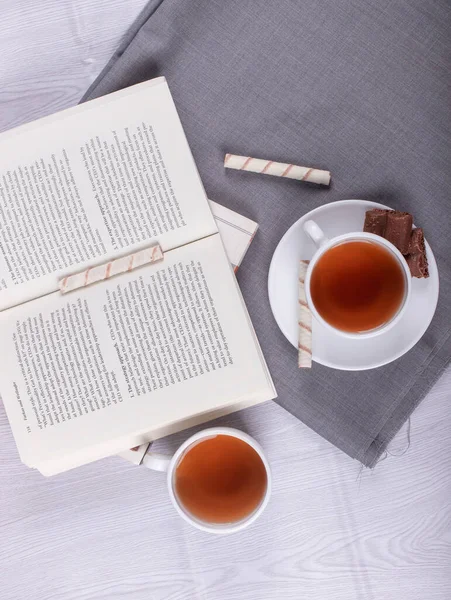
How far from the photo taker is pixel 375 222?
54 cm

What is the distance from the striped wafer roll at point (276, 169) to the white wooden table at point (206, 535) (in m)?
0.23

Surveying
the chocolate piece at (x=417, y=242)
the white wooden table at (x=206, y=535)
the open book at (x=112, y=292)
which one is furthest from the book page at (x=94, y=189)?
the chocolate piece at (x=417, y=242)

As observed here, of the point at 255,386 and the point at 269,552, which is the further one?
the point at 269,552

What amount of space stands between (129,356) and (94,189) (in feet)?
0.62

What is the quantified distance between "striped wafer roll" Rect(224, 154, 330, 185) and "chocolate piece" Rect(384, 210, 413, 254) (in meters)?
0.09

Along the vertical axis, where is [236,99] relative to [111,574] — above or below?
above

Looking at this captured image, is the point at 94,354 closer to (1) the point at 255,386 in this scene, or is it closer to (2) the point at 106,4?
(1) the point at 255,386

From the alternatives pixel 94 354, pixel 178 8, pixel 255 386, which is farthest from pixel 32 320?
pixel 178 8

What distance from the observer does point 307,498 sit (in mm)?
676

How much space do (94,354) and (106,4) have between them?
436 millimetres

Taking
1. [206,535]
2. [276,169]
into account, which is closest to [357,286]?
[276,169]

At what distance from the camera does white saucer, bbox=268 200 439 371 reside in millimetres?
561

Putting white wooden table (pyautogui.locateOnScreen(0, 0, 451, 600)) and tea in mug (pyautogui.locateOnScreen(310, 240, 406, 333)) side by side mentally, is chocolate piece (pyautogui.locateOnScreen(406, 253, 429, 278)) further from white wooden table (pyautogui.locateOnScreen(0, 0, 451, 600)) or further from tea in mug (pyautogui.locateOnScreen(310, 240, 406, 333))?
white wooden table (pyautogui.locateOnScreen(0, 0, 451, 600))

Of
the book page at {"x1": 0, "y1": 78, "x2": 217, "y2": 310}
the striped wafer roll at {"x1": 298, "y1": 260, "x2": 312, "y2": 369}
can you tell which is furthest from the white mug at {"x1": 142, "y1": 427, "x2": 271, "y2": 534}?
the book page at {"x1": 0, "y1": 78, "x2": 217, "y2": 310}
